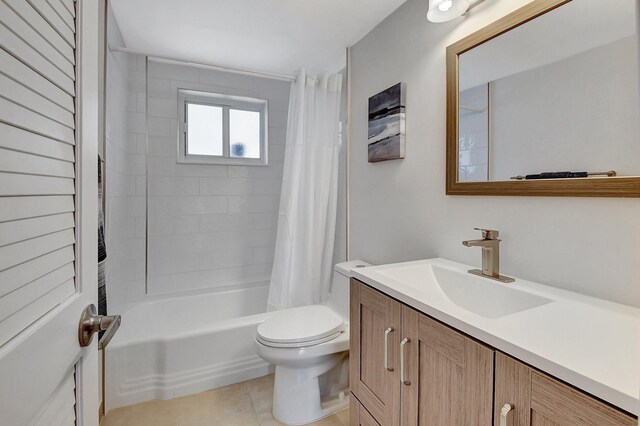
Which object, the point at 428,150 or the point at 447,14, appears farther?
the point at 428,150

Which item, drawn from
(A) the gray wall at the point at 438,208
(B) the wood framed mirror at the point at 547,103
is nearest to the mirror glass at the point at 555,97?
(B) the wood framed mirror at the point at 547,103

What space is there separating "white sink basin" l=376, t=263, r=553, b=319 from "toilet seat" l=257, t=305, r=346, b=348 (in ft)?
1.83

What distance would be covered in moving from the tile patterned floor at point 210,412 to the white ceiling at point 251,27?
227 cm

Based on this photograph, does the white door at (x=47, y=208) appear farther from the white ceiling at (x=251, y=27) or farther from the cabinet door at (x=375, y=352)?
the white ceiling at (x=251, y=27)

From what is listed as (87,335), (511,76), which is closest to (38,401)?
(87,335)

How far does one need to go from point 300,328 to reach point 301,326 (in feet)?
0.08

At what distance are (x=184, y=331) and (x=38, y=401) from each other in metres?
1.55

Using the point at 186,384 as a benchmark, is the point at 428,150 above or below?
above

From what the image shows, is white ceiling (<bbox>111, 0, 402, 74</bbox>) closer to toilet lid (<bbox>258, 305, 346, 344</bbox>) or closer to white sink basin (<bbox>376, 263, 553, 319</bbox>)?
white sink basin (<bbox>376, 263, 553, 319</bbox>)

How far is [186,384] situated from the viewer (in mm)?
1870

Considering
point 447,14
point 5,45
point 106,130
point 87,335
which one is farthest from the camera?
point 106,130

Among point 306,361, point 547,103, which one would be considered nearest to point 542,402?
point 547,103

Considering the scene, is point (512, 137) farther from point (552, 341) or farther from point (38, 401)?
point (38, 401)

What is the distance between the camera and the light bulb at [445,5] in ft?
4.34
